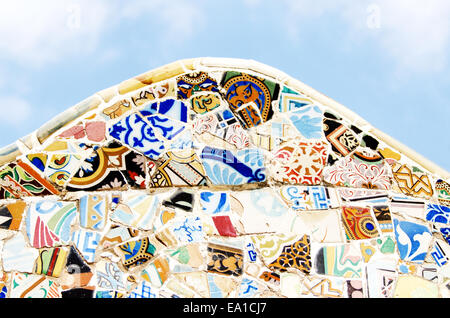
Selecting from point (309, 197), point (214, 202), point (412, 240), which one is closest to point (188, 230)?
point (214, 202)

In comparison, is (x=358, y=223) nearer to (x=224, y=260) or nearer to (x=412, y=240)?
(x=412, y=240)

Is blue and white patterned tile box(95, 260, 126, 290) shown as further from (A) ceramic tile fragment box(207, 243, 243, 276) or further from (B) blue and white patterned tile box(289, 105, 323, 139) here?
(B) blue and white patterned tile box(289, 105, 323, 139)

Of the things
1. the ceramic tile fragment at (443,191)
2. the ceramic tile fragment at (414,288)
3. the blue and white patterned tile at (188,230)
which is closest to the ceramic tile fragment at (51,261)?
the blue and white patterned tile at (188,230)

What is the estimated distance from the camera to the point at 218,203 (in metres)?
4.46

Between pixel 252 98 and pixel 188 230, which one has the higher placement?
pixel 252 98

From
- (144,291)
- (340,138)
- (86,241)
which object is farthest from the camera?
(340,138)

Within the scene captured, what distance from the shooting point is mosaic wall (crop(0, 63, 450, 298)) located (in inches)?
169

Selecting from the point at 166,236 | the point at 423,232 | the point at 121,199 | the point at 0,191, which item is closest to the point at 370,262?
the point at 423,232

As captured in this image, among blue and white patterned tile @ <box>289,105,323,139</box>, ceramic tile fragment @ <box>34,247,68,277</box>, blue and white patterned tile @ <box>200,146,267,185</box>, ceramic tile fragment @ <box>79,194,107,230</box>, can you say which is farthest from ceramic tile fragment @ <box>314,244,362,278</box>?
ceramic tile fragment @ <box>34,247,68,277</box>

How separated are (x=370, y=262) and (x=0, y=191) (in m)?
2.76

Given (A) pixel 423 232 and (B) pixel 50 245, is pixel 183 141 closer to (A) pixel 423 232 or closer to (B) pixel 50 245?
(B) pixel 50 245
